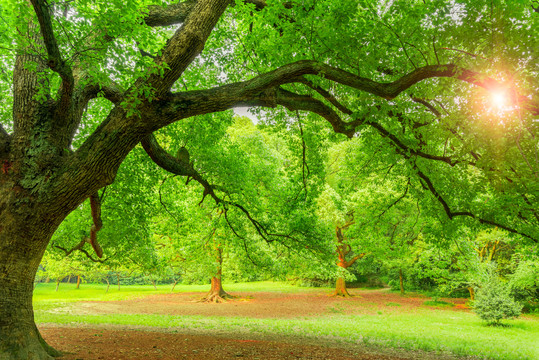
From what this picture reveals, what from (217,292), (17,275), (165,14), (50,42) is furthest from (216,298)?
(50,42)

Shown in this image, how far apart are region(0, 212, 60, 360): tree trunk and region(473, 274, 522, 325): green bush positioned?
17.3 m

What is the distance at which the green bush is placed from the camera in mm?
14648

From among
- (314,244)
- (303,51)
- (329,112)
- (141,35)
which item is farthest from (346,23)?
(314,244)

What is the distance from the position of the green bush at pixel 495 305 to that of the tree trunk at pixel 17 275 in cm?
1729

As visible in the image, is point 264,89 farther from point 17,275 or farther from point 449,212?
point 449,212

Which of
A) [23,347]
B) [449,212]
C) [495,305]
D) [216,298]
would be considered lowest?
[216,298]

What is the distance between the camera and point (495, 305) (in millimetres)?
14781

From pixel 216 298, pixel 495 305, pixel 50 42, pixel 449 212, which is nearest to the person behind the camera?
pixel 50 42

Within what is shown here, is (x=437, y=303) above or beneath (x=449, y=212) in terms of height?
beneath

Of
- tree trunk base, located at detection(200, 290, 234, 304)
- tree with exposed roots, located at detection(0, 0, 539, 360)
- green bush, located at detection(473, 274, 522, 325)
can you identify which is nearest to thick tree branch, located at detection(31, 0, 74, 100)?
tree with exposed roots, located at detection(0, 0, 539, 360)

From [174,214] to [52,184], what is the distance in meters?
6.47

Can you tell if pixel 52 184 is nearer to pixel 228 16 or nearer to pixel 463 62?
pixel 463 62

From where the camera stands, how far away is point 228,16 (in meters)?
9.67

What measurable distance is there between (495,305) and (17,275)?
18.2m
